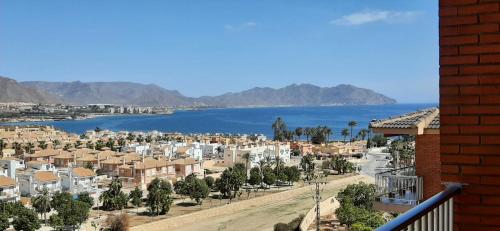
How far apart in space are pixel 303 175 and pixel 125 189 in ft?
66.0

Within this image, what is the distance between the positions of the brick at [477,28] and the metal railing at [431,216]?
78 cm

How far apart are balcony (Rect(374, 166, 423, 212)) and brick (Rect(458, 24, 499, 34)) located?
5986 mm

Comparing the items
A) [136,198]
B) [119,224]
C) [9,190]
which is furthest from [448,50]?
[9,190]

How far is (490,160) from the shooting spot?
2.53m

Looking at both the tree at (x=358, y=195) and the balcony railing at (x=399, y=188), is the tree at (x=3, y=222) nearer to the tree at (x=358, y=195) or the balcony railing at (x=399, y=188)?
the tree at (x=358, y=195)

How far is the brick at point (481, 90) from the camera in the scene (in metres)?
2.54

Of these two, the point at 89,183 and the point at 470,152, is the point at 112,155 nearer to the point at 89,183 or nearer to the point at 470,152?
the point at 89,183

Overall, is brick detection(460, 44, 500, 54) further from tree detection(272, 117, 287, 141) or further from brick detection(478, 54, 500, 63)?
tree detection(272, 117, 287, 141)

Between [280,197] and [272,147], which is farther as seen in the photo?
[272,147]

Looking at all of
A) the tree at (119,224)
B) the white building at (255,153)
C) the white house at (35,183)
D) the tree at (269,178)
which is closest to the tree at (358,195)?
the tree at (119,224)

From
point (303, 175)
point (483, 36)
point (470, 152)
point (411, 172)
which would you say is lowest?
point (303, 175)

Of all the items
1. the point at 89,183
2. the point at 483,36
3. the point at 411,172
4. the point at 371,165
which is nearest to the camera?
the point at 483,36

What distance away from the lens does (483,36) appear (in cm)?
258

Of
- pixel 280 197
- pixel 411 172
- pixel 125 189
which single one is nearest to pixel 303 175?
pixel 280 197
